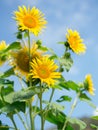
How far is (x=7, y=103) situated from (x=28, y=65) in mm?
205

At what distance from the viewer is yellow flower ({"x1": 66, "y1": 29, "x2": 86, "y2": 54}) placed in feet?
7.20

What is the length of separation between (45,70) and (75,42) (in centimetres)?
31

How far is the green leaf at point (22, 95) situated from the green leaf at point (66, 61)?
0.65 ft

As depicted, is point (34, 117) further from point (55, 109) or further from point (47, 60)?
point (47, 60)

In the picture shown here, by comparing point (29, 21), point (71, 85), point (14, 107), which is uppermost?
point (29, 21)

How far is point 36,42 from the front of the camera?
2.14m

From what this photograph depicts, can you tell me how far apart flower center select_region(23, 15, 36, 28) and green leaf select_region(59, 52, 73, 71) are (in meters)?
0.21

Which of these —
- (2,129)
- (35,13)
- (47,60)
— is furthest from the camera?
(2,129)

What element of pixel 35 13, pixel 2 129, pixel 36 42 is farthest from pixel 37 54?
pixel 2 129

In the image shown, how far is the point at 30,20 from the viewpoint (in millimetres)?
2096

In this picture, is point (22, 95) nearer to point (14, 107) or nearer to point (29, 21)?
point (14, 107)

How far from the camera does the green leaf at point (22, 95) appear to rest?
1.95 meters

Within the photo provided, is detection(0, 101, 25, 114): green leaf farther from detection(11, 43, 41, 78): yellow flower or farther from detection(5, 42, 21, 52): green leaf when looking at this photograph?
detection(5, 42, 21, 52): green leaf

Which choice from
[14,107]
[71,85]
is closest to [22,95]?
[14,107]
